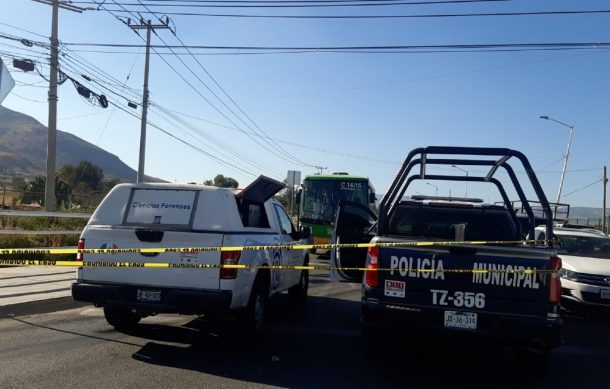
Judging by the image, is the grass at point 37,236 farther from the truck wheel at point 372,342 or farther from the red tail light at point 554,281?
the red tail light at point 554,281

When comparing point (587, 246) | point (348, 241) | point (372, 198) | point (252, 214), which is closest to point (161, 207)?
point (252, 214)

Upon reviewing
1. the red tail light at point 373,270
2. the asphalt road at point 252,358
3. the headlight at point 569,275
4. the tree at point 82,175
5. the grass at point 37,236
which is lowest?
the asphalt road at point 252,358

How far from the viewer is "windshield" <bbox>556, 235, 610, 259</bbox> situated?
11016 mm

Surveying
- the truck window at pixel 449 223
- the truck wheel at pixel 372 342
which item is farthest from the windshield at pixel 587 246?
the truck wheel at pixel 372 342

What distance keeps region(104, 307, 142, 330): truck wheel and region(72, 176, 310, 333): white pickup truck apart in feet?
0.04

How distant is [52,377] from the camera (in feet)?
17.6

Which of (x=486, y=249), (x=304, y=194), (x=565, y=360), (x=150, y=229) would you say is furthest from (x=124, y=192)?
(x=304, y=194)

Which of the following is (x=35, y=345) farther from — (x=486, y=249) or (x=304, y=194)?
(x=304, y=194)

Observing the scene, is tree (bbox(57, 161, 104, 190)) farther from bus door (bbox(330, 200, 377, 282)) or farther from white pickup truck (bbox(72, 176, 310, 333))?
white pickup truck (bbox(72, 176, 310, 333))

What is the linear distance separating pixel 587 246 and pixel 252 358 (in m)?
7.98

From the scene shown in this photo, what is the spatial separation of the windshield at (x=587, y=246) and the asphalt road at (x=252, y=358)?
2821 mm

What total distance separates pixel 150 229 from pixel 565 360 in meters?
5.18

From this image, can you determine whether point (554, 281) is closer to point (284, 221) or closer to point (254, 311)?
point (254, 311)

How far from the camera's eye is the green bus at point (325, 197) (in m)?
21.2
